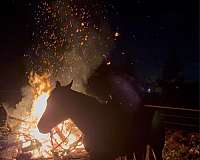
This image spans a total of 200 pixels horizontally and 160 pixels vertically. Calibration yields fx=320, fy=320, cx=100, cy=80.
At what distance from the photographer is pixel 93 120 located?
6004 mm

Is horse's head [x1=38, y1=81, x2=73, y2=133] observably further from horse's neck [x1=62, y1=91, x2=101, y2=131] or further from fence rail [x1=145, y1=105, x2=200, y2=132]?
fence rail [x1=145, y1=105, x2=200, y2=132]

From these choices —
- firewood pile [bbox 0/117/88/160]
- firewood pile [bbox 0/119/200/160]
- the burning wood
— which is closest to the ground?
firewood pile [bbox 0/119/200/160]

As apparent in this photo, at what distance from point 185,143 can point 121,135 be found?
8241mm

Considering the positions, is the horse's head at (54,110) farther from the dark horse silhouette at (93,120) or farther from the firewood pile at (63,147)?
the firewood pile at (63,147)

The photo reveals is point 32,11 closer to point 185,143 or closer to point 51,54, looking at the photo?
point 51,54

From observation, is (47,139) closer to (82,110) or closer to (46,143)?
(46,143)

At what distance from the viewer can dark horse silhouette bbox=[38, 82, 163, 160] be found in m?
5.91

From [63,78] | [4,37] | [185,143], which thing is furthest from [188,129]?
[4,37]

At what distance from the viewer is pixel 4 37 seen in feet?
128

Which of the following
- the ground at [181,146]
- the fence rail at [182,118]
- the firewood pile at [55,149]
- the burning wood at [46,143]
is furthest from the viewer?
the fence rail at [182,118]

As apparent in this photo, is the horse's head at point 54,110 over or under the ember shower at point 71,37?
under

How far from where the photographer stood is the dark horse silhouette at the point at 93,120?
5.91 metres

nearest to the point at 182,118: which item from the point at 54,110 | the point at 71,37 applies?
the point at 54,110

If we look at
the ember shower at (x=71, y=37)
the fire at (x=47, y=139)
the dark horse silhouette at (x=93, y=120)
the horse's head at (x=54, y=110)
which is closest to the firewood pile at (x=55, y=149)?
the fire at (x=47, y=139)
